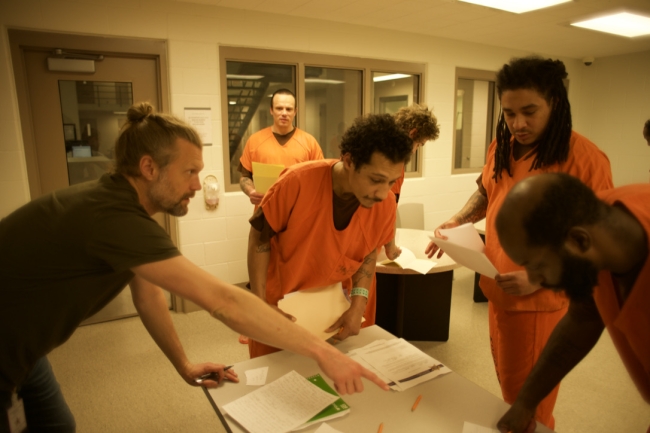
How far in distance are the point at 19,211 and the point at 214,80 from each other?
8.74 feet

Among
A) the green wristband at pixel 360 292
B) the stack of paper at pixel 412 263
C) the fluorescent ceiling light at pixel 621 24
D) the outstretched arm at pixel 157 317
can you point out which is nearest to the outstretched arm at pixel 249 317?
the outstretched arm at pixel 157 317

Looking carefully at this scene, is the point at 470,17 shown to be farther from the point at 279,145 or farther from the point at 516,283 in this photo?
the point at 516,283

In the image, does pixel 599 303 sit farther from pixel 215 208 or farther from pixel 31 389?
pixel 215 208

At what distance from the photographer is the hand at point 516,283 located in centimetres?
142

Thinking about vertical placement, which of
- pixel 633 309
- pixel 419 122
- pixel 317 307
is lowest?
pixel 317 307

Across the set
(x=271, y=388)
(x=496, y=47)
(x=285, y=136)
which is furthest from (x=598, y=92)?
(x=271, y=388)

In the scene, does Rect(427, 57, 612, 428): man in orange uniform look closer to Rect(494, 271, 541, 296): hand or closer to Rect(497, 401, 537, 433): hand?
Rect(494, 271, 541, 296): hand

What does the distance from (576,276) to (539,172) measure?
2.40ft

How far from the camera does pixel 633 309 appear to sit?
34.2 inches

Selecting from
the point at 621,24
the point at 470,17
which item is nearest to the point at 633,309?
the point at 470,17

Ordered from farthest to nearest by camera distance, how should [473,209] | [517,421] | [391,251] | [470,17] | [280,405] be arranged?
1. [470,17]
2. [391,251]
3. [473,209]
4. [280,405]
5. [517,421]

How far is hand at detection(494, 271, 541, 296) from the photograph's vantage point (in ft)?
4.66

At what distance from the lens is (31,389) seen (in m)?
1.34

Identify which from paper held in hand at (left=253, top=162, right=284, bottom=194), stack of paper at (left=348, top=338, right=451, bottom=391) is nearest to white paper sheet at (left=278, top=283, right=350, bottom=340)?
stack of paper at (left=348, top=338, right=451, bottom=391)
